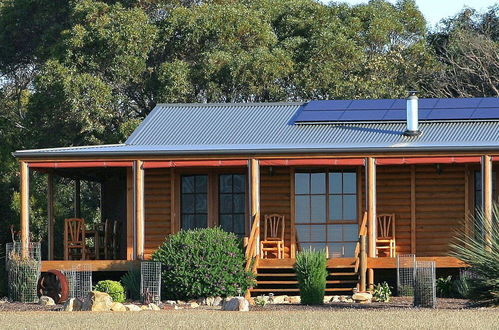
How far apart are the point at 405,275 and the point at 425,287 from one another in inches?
134

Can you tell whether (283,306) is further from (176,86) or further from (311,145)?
(176,86)

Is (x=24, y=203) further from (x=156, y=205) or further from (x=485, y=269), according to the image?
(x=485, y=269)

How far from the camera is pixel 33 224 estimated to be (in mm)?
35438

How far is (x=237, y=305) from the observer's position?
21.6m

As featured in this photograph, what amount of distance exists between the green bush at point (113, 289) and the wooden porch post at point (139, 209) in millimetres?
1460

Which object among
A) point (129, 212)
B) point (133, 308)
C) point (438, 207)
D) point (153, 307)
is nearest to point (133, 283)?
point (129, 212)

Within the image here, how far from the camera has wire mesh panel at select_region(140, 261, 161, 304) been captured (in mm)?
23938

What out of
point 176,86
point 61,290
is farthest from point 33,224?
point 61,290

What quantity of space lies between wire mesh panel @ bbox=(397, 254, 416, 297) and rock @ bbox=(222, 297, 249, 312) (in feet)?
13.0

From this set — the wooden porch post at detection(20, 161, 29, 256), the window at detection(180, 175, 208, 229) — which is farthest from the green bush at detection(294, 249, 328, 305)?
the wooden porch post at detection(20, 161, 29, 256)

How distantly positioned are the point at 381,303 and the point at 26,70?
25.1 m

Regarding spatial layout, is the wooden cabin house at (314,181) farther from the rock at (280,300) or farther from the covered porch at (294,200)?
the rock at (280,300)

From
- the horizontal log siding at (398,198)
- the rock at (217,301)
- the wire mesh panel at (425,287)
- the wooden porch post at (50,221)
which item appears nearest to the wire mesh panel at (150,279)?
the rock at (217,301)

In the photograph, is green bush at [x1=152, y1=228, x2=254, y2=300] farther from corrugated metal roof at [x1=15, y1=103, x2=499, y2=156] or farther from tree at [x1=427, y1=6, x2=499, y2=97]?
tree at [x1=427, y1=6, x2=499, y2=97]
